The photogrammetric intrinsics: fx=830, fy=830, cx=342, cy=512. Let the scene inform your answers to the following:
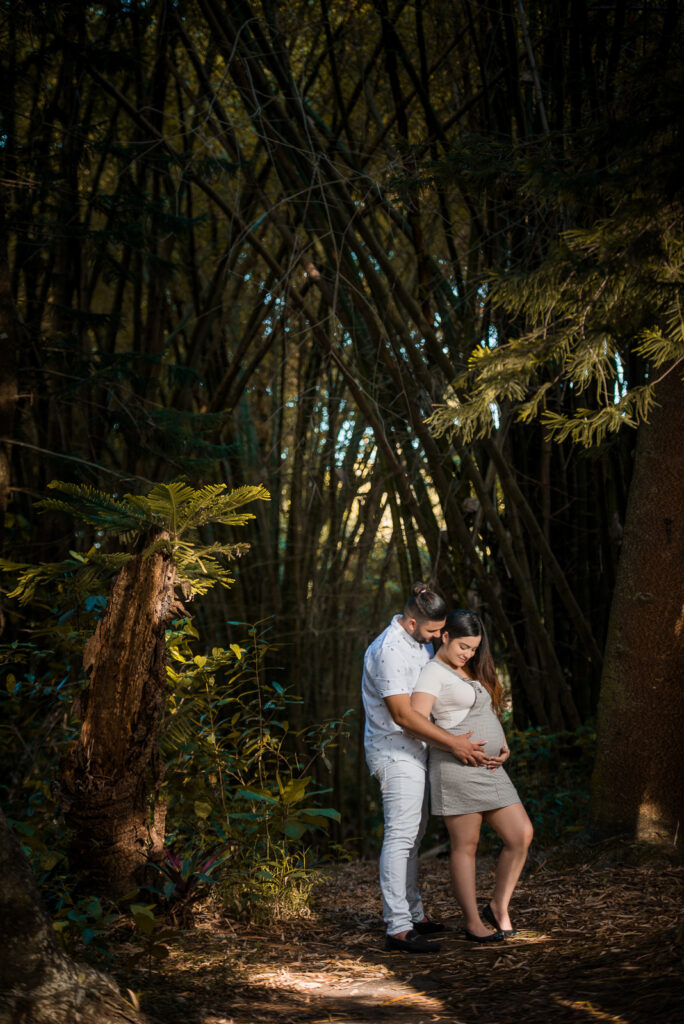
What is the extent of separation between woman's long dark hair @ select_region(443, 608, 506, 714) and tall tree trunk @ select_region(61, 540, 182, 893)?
32.1 inches

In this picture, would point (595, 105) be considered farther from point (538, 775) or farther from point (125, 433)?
point (538, 775)

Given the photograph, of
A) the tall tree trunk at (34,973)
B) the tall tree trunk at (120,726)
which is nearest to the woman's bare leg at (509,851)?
the tall tree trunk at (120,726)

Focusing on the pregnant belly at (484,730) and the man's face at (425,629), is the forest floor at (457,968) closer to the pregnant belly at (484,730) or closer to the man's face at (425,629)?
the pregnant belly at (484,730)

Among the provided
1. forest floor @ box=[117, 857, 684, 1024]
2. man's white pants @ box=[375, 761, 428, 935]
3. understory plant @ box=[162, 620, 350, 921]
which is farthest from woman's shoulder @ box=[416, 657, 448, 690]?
forest floor @ box=[117, 857, 684, 1024]

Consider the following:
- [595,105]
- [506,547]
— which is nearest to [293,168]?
[595,105]

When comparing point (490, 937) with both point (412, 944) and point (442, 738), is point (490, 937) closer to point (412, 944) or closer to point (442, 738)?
point (412, 944)

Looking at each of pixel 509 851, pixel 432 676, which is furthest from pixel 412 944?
pixel 432 676

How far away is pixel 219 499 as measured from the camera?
196cm

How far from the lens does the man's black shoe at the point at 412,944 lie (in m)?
2.33

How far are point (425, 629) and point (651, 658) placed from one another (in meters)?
0.94

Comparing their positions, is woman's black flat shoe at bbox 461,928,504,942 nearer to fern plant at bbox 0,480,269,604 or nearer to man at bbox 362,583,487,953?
man at bbox 362,583,487,953

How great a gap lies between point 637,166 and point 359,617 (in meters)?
4.51

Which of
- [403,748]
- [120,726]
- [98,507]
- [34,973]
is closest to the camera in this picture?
[34,973]

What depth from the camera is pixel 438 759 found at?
249 centimetres
